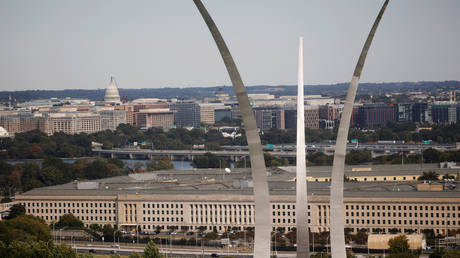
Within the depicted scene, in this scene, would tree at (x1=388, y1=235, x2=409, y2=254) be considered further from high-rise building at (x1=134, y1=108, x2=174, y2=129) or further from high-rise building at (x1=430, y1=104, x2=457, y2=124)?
high-rise building at (x1=134, y1=108, x2=174, y2=129)

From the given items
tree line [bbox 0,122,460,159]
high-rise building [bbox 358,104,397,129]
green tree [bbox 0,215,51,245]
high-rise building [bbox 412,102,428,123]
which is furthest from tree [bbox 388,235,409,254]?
high-rise building [bbox 412,102,428,123]

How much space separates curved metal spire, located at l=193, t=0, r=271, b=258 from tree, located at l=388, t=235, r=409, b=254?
21414 mm

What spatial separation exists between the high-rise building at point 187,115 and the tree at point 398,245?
146m

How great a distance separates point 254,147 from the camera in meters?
22.4

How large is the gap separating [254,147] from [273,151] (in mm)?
95231

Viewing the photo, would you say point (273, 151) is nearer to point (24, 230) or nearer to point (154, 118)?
point (24, 230)

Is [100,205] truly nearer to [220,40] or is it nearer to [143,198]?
[143,198]

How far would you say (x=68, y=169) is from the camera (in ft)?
278

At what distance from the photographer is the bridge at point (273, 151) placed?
11119 cm

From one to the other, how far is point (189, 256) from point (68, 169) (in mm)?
40918

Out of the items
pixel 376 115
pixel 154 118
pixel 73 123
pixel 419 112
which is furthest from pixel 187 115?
pixel 419 112

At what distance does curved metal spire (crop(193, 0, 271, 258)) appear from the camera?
2211 cm

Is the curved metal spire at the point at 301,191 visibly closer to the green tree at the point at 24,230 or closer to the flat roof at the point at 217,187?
the green tree at the point at 24,230

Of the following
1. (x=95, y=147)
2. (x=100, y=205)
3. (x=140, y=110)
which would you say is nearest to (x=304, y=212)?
(x=100, y=205)
